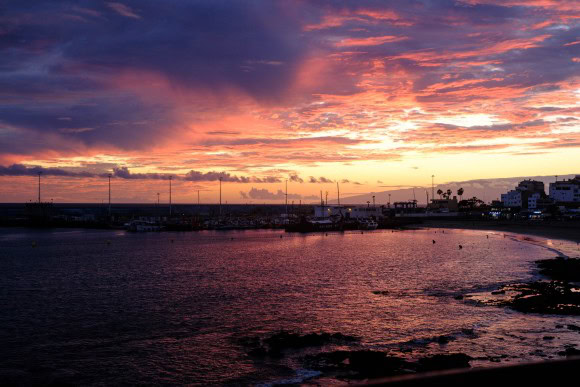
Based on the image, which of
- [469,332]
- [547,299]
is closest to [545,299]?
[547,299]

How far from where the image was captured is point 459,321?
106 feet

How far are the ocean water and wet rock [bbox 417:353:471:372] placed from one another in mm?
812

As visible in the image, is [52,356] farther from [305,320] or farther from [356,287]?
[356,287]

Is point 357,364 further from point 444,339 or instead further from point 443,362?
point 444,339

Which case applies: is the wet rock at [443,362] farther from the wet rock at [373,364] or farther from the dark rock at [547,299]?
the dark rock at [547,299]

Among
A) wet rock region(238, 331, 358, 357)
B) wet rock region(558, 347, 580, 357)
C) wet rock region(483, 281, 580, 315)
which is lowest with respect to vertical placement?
wet rock region(238, 331, 358, 357)

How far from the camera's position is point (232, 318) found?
115 ft

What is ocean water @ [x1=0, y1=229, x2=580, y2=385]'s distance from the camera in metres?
24.4

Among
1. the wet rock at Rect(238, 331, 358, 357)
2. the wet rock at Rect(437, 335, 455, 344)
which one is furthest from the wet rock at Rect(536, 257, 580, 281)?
the wet rock at Rect(238, 331, 358, 357)

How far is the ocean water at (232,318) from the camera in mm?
24375

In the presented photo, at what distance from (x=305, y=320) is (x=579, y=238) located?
97.3 m

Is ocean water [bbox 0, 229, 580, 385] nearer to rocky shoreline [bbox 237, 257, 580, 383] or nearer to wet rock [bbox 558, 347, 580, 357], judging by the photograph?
rocky shoreline [bbox 237, 257, 580, 383]

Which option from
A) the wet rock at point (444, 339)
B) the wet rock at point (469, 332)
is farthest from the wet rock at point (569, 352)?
the wet rock at point (444, 339)

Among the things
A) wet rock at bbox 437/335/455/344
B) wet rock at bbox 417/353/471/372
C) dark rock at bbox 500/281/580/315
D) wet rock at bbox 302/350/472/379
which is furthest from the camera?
dark rock at bbox 500/281/580/315
